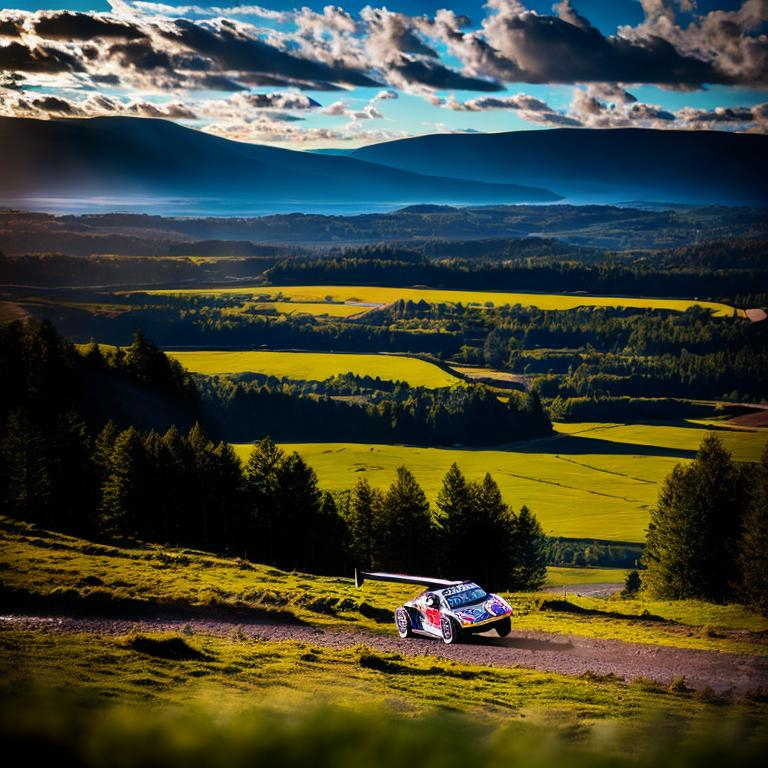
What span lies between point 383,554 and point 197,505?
48.5 feet

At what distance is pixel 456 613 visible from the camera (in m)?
25.1

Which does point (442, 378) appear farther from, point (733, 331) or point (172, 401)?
point (172, 401)

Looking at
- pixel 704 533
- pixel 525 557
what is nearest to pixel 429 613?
pixel 704 533

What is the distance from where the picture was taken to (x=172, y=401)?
327ft

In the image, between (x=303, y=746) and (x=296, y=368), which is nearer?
(x=303, y=746)

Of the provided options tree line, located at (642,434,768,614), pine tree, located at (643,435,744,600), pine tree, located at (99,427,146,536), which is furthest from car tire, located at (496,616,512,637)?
pine tree, located at (99,427,146,536)

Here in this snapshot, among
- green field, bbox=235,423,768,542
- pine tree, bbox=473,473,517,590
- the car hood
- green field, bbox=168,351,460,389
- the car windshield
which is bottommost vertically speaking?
green field, bbox=235,423,768,542

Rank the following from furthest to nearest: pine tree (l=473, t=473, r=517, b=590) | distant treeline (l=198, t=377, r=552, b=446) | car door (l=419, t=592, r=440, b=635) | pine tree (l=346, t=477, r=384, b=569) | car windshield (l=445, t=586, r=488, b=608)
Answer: distant treeline (l=198, t=377, r=552, b=446) → pine tree (l=346, t=477, r=384, b=569) → pine tree (l=473, t=473, r=517, b=590) → car door (l=419, t=592, r=440, b=635) → car windshield (l=445, t=586, r=488, b=608)

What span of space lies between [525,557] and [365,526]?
53.6ft

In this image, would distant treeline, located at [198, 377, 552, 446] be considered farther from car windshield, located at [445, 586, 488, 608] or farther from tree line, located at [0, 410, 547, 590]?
car windshield, located at [445, 586, 488, 608]

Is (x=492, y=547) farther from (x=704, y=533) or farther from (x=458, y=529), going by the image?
(x=704, y=533)

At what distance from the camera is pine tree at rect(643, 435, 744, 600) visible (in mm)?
49281

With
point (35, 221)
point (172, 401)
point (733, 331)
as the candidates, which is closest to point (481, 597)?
point (172, 401)

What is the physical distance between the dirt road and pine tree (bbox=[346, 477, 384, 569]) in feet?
100
